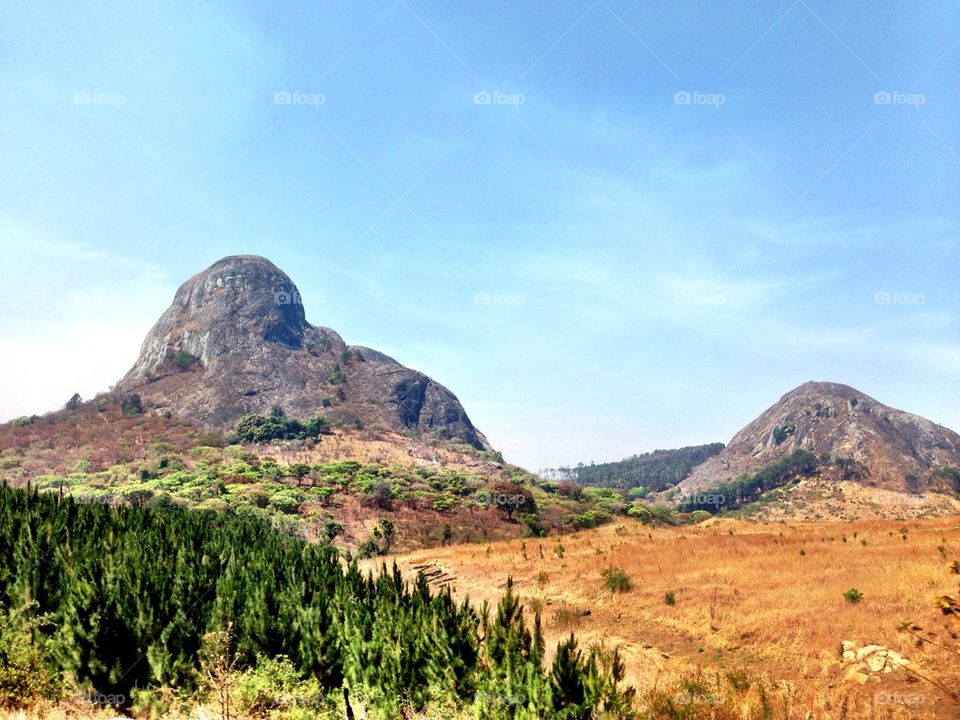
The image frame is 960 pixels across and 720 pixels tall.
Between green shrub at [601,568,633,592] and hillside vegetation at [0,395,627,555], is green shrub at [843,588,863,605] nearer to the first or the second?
green shrub at [601,568,633,592]

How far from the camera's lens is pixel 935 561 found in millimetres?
21328

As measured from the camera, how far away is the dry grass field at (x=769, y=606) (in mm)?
13375

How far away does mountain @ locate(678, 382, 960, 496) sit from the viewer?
123312 millimetres

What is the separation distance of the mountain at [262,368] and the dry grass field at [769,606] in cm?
8615

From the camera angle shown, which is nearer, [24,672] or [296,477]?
[24,672]

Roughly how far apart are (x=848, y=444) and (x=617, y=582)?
449ft

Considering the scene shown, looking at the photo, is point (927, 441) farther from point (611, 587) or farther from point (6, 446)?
point (6, 446)

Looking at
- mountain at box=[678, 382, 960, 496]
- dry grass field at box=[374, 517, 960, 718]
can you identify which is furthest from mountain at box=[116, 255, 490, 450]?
dry grass field at box=[374, 517, 960, 718]

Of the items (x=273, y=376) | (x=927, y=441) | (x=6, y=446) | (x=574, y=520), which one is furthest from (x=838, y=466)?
(x=6, y=446)

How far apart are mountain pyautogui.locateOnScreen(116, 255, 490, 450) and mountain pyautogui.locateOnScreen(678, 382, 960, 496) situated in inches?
2831

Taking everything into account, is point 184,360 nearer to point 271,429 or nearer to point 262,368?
point 262,368

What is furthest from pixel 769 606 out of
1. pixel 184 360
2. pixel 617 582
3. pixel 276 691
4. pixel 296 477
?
pixel 184 360

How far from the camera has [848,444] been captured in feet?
450

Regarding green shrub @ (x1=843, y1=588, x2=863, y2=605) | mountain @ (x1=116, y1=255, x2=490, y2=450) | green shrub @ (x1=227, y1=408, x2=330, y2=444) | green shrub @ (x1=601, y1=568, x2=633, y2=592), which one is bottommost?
green shrub @ (x1=601, y1=568, x2=633, y2=592)
